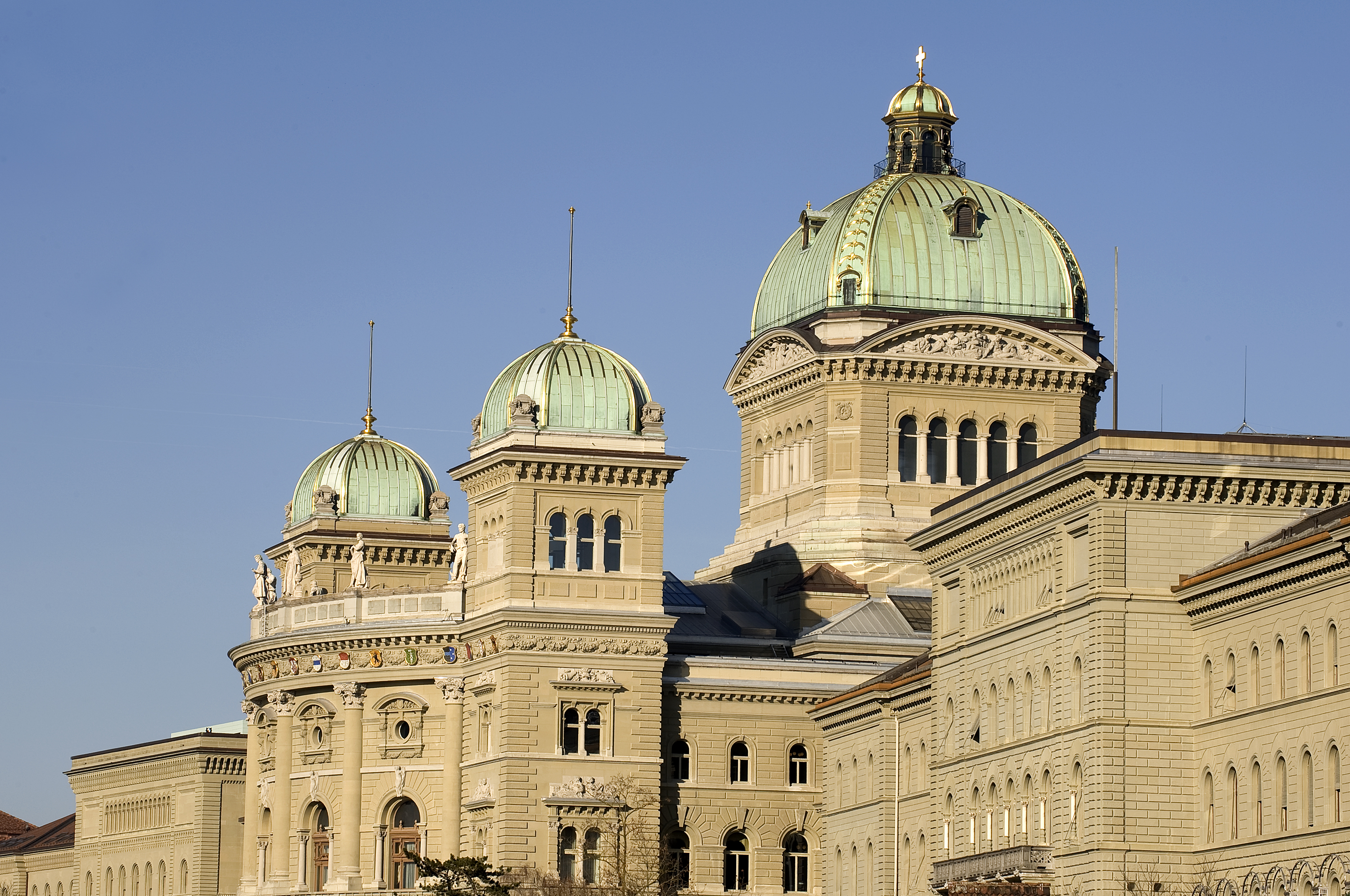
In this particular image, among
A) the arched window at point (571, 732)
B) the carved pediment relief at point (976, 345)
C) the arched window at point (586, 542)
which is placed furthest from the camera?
the carved pediment relief at point (976, 345)

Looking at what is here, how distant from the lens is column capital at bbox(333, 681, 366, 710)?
406 feet

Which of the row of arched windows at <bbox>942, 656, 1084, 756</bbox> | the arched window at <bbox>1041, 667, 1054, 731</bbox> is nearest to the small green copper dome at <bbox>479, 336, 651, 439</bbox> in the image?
the row of arched windows at <bbox>942, 656, 1084, 756</bbox>

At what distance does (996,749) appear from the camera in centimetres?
9556

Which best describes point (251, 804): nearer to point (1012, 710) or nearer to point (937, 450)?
point (937, 450)

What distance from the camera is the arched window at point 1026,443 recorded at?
13288 centimetres

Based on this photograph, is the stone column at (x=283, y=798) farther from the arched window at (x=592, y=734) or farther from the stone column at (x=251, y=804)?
the arched window at (x=592, y=734)

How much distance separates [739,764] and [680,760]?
238 centimetres

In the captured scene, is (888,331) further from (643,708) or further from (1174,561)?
(1174,561)

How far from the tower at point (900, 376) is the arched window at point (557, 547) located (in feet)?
49.0

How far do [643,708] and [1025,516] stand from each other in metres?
26.9

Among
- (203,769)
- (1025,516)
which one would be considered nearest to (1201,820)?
(1025,516)

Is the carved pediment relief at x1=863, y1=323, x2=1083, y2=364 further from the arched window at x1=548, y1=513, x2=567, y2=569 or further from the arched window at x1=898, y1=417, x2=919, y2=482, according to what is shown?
the arched window at x1=548, y1=513, x2=567, y2=569

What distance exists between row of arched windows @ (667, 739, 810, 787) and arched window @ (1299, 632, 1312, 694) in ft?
135

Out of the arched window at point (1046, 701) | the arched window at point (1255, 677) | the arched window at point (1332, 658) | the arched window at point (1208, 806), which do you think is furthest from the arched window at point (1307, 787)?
the arched window at point (1046, 701)
